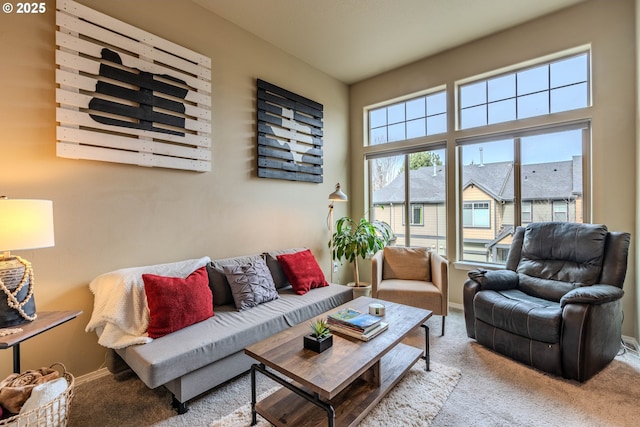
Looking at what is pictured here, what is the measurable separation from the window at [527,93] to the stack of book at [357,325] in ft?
9.40

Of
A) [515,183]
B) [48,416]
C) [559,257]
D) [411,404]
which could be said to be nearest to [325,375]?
[411,404]

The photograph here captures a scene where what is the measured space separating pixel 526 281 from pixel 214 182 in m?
3.13

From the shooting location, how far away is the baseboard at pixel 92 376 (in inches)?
80.7

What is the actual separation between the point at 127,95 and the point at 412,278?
3.24 metres

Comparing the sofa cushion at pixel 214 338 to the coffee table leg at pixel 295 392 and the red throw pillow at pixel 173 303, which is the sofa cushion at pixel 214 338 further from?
the coffee table leg at pixel 295 392

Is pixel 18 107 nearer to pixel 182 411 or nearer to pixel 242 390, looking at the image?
pixel 182 411

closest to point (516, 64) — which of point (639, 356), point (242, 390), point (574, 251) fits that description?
point (574, 251)

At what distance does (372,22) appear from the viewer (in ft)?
9.78

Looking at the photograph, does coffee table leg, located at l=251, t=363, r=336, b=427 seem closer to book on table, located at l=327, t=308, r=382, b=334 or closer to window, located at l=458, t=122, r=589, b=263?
book on table, located at l=327, t=308, r=382, b=334

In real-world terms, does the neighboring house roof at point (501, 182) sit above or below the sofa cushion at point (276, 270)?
above

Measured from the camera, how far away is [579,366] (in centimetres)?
193

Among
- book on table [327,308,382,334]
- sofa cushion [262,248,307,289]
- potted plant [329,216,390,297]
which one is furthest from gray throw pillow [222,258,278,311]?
potted plant [329,216,390,297]

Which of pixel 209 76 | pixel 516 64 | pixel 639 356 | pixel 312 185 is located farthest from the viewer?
pixel 312 185

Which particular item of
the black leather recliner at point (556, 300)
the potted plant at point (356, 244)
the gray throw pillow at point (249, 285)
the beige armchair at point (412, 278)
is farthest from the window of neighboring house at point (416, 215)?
the gray throw pillow at point (249, 285)
